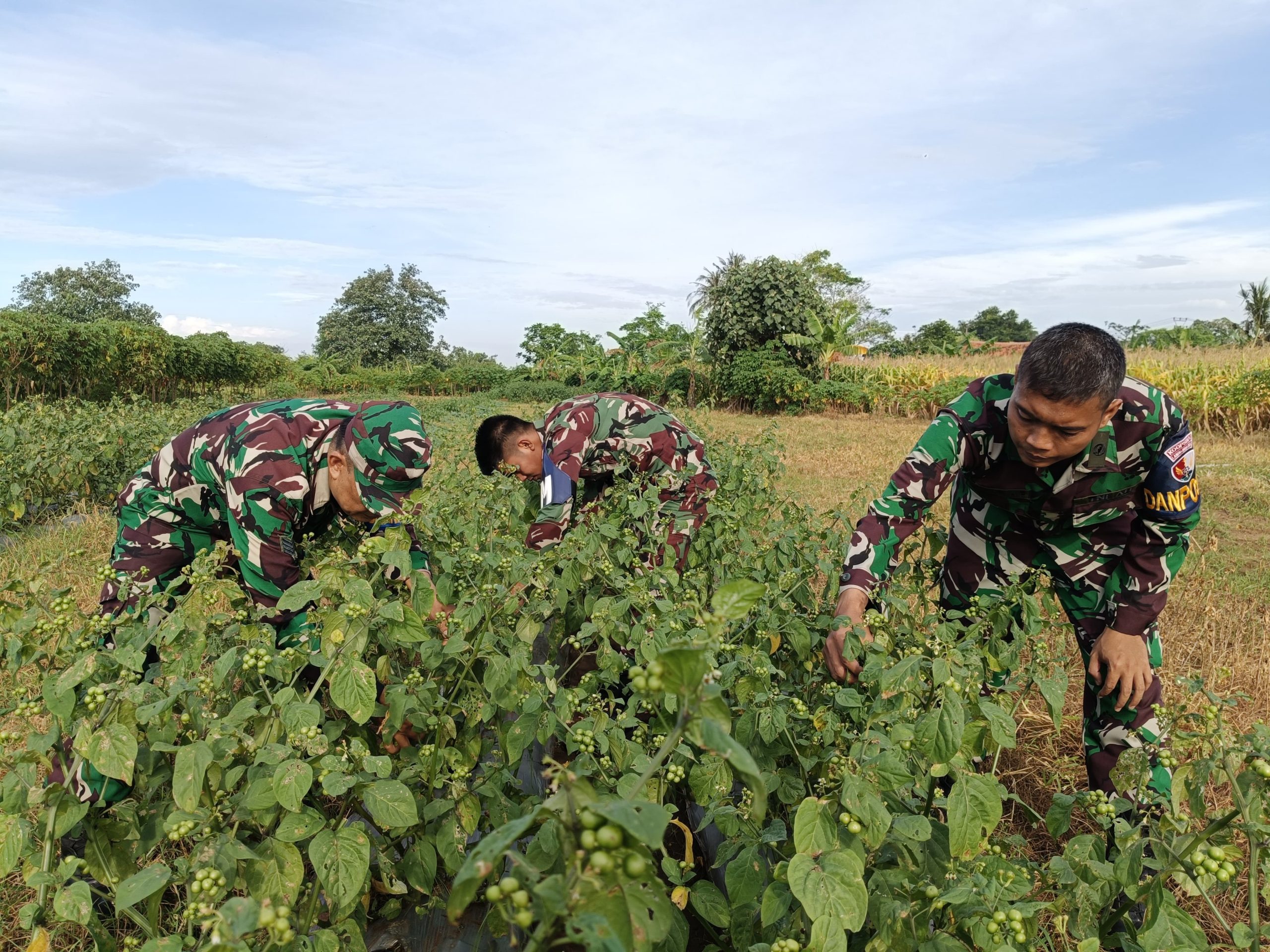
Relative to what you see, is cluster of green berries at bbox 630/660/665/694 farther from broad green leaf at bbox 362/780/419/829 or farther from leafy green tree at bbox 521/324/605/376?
leafy green tree at bbox 521/324/605/376

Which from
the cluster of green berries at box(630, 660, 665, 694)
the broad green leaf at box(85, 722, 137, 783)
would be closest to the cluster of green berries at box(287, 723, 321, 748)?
the broad green leaf at box(85, 722, 137, 783)

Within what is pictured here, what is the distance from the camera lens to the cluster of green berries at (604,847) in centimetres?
60

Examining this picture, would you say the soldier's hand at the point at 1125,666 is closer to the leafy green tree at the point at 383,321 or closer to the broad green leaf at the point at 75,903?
the broad green leaf at the point at 75,903

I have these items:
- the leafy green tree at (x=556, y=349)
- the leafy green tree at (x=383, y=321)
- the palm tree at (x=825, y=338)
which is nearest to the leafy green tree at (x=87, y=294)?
the leafy green tree at (x=383, y=321)

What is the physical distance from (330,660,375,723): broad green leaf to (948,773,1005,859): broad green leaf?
97 cm

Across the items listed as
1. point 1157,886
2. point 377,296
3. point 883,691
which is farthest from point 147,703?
point 377,296

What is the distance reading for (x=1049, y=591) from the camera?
207 cm

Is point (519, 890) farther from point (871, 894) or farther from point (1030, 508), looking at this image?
point (1030, 508)

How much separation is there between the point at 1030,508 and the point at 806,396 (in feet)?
48.8

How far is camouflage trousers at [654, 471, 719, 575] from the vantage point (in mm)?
2809

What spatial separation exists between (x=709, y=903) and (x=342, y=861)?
69 cm

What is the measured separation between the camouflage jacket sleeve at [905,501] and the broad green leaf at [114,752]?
1.52 meters

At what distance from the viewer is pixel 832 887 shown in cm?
109

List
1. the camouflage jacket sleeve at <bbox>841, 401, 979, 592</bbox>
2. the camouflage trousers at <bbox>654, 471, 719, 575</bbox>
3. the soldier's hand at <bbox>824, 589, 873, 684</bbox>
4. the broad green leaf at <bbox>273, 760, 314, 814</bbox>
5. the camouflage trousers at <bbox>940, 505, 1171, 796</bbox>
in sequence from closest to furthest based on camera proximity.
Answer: the broad green leaf at <bbox>273, 760, 314, 814</bbox> → the soldier's hand at <bbox>824, 589, 873, 684</bbox> → the camouflage jacket sleeve at <bbox>841, 401, 979, 592</bbox> → the camouflage trousers at <bbox>940, 505, 1171, 796</bbox> → the camouflage trousers at <bbox>654, 471, 719, 575</bbox>
